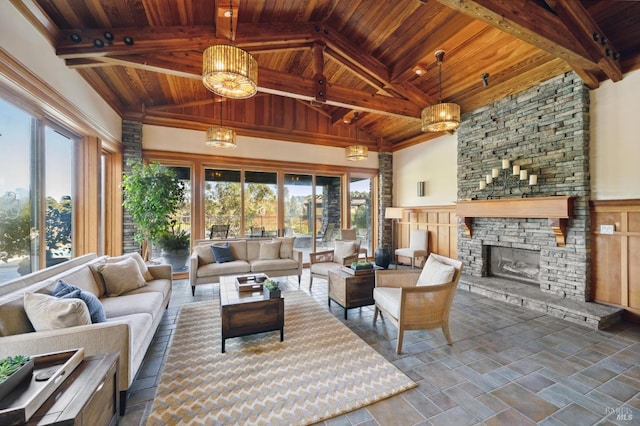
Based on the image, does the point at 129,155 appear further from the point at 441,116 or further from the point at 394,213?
the point at 394,213

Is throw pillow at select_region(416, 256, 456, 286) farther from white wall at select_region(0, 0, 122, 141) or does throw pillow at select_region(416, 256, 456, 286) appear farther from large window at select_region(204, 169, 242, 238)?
white wall at select_region(0, 0, 122, 141)

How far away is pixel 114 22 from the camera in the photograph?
3125 millimetres

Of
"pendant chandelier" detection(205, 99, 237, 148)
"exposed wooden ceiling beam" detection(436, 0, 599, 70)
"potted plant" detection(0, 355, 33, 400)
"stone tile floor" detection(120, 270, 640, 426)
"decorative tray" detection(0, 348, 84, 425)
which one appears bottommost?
"stone tile floor" detection(120, 270, 640, 426)

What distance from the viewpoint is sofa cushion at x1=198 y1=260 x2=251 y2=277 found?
4.46 m

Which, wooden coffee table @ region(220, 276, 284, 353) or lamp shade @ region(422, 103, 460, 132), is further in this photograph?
lamp shade @ region(422, 103, 460, 132)

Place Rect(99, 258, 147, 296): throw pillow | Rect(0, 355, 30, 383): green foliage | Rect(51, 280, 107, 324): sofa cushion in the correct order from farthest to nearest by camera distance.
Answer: Rect(99, 258, 147, 296): throw pillow
Rect(51, 280, 107, 324): sofa cushion
Rect(0, 355, 30, 383): green foliage

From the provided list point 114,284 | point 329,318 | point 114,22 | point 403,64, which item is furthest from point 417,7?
point 114,284

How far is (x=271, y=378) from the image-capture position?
229 cm

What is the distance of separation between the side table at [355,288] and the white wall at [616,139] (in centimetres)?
346

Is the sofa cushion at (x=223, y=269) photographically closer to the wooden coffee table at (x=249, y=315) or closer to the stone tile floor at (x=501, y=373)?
the stone tile floor at (x=501, y=373)

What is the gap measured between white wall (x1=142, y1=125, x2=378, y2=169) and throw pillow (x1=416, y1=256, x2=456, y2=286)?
4494 mm

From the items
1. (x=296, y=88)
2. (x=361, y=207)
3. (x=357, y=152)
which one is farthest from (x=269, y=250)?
(x=361, y=207)

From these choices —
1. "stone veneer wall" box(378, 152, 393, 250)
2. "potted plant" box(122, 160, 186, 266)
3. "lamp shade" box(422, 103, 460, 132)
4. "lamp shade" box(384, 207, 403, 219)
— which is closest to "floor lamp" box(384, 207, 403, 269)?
"lamp shade" box(384, 207, 403, 219)

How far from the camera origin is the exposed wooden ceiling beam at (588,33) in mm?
2922
